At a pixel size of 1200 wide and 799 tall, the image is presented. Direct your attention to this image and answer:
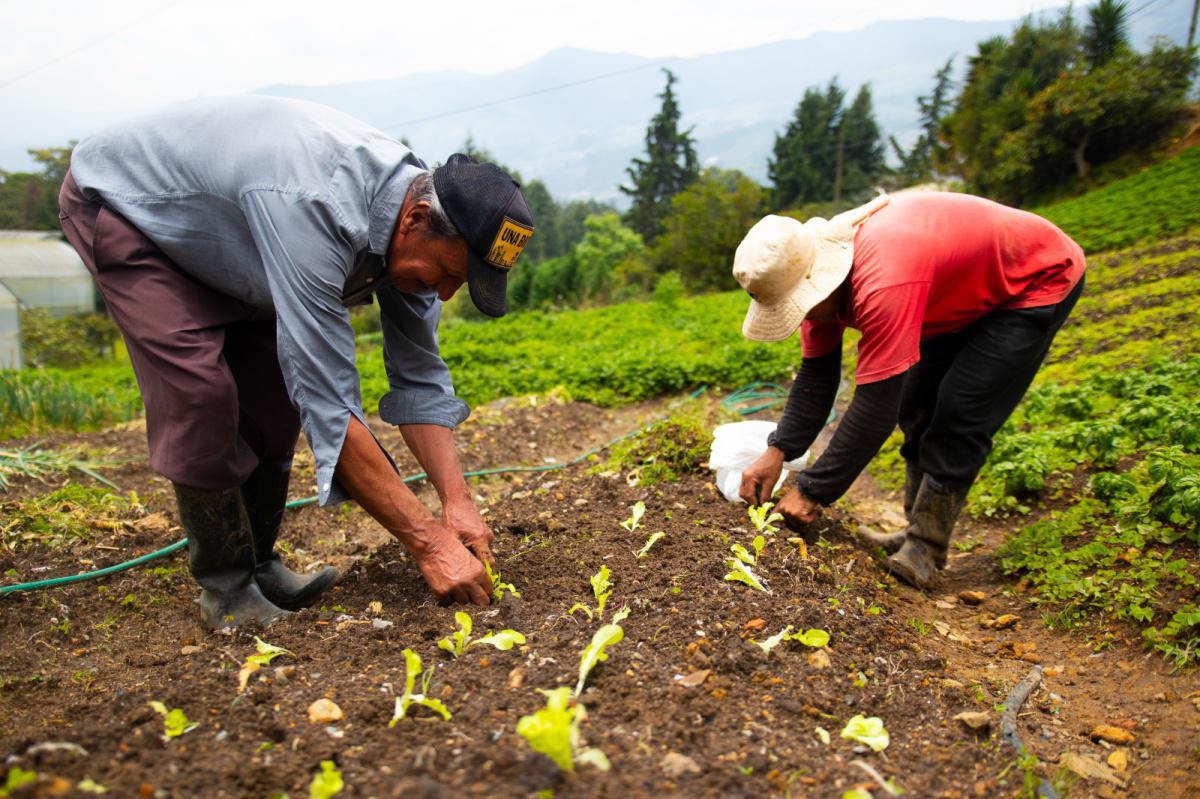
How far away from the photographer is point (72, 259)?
1761 cm

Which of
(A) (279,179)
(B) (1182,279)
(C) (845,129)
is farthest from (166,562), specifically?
(C) (845,129)

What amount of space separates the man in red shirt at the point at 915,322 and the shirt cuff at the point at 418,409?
3.63 feet

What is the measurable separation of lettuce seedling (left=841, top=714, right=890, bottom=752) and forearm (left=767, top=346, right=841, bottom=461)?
144 centimetres

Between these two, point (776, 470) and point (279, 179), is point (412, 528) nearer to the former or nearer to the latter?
point (279, 179)

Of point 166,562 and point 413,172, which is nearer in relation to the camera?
point 413,172

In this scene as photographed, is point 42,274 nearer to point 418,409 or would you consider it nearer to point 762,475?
point 418,409

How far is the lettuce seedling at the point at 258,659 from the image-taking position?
1.81 metres

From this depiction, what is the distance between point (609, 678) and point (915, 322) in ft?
4.78

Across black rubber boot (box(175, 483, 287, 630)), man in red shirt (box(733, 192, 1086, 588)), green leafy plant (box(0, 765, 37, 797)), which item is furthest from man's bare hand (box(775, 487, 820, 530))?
green leafy plant (box(0, 765, 37, 797))

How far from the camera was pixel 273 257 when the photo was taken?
6.17 feet

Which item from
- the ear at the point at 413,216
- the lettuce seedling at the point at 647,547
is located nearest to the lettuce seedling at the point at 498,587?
the lettuce seedling at the point at 647,547

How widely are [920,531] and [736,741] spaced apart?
183cm

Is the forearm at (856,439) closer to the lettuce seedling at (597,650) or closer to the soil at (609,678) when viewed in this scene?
the soil at (609,678)

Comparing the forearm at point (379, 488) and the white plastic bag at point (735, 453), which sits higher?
the forearm at point (379, 488)
